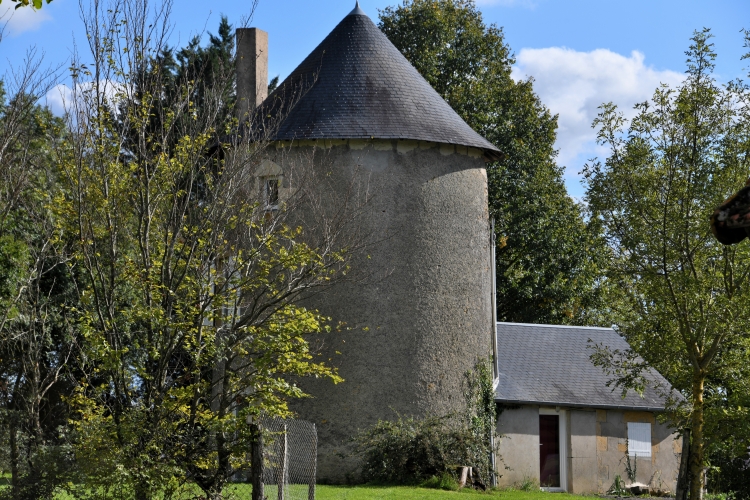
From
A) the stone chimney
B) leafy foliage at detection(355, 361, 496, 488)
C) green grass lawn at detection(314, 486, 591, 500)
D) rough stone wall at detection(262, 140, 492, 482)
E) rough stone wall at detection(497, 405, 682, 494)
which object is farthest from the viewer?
rough stone wall at detection(497, 405, 682, 494)

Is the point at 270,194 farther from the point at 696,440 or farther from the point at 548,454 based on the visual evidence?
the point at 548,454

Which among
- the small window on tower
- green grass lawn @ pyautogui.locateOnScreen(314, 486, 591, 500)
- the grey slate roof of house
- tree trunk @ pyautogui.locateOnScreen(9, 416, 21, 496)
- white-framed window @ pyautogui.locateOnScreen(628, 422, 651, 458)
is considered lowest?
green grass lawn @ pyautogui.locateOnScreen(314, 486, 591, 500)

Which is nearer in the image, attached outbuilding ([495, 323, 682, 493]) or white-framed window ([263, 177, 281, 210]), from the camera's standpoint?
white-framed window ([263, 177, 281, 210])

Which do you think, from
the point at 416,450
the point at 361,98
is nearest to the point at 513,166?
the point at 361,98

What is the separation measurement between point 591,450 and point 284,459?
44.1ft

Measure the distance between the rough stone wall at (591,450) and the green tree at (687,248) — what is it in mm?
7762

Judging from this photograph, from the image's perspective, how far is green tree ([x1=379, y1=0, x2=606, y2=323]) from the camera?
32.6m

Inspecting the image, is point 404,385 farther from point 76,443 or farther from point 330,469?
point 76,443

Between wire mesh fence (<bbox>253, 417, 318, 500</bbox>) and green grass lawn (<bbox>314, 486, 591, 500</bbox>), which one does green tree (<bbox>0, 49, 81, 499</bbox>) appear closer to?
wire mesh fence (<bbox>253, 417, 318, 500</bbox>)

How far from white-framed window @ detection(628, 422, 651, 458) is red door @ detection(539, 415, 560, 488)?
1869 mm

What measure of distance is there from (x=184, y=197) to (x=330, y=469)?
30.3 feet

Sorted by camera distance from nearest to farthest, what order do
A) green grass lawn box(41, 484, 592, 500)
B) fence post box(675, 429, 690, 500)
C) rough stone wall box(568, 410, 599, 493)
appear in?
fence post box(675, 429, 690, 500), green grass lawn box(41, 484, 592, 500), rough stone wall box(568, 410, 599, 493)

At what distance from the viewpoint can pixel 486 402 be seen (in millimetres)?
21578

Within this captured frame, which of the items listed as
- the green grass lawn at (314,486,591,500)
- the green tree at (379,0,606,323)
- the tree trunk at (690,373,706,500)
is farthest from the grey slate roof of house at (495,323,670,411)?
the tree trunk at (690,373,706,500)
